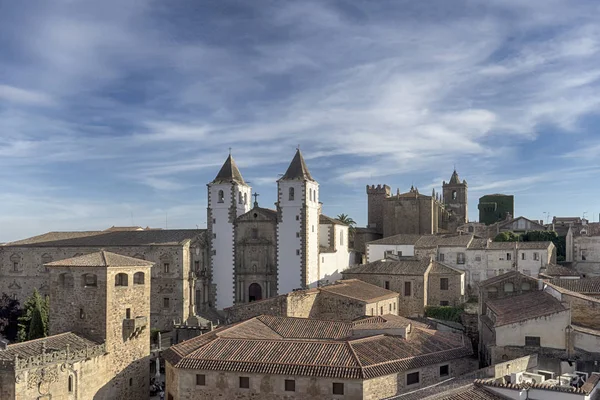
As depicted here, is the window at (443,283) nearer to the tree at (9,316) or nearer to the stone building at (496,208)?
the tree at (9,316)

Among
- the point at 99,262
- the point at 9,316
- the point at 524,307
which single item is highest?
the point at 99,262

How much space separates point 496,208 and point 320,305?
53.6m

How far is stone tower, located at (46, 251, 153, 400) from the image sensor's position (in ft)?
91.4

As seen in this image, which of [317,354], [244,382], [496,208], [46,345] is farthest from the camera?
[496,208]

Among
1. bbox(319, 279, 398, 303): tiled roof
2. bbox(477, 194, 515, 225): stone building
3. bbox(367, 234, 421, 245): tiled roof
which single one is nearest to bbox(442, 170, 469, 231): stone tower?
bbox(477, 194, 515, 225): stone building

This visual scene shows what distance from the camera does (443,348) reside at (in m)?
26.7

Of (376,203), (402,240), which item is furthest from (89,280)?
(376,203)

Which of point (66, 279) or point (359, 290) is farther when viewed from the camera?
point (359, 290)

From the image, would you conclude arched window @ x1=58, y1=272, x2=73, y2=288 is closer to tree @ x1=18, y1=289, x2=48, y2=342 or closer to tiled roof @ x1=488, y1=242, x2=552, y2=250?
tree @ x1=18, y1=289, x2=48, y2=342

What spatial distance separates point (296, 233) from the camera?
45.3 m

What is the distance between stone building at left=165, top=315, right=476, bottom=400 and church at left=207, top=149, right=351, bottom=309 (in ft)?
57.4

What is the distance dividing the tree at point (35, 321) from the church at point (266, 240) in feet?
45.5

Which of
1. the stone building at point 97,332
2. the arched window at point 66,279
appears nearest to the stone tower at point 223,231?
the stone building at point 97,332

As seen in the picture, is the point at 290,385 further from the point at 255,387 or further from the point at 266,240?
the point at 266,240
